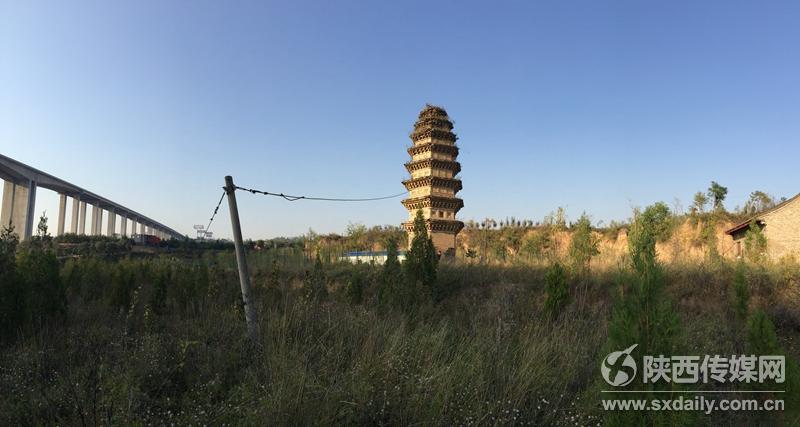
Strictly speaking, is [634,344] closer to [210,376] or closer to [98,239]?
[210,376]

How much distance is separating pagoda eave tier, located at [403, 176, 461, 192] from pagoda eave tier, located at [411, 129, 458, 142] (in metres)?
2.83

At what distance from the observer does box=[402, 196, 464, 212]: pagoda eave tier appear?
86.6ft

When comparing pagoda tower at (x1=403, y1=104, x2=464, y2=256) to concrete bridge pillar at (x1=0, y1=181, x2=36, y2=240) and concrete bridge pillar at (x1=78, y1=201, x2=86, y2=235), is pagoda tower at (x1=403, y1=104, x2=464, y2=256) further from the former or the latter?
concrete bridge pillar at (x1=78, y1=201, x2=86, y2=235)

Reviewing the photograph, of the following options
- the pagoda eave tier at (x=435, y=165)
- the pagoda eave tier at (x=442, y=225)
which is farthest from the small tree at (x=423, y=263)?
the pagoda eave tier at (x=435, y=165)

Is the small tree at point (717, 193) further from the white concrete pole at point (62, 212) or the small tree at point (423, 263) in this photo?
the white concrete pole at point (62, 212)

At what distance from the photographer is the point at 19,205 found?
142 ft

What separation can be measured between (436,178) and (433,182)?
31 centimetres

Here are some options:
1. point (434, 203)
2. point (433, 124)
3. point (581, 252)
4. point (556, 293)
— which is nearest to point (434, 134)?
point (433, 124)

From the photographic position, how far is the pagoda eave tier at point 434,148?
27.1 meters

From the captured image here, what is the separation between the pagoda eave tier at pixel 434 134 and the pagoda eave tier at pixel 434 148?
1.90ft

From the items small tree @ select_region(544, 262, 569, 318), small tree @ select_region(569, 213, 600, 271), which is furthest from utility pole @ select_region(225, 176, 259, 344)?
small tree @ select_region(569, 213, 600, 271)

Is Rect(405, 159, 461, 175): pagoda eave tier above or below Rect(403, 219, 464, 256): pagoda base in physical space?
above

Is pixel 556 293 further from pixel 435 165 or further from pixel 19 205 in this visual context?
pixel 19 205

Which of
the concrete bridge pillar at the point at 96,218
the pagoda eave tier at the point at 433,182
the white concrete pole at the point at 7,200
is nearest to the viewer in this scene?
the pagoda eave tier at the point at 433,182
